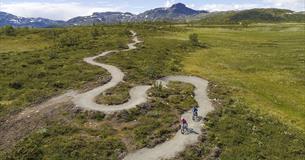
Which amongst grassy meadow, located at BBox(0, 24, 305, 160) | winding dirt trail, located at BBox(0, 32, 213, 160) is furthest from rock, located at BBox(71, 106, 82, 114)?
winding dirt trail, located at BBox(0, 32, 213, 160)

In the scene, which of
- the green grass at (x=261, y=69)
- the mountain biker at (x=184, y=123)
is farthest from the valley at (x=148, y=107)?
the green grass at (x=261, y=69)

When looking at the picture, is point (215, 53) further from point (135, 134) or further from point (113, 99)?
point (135, 134)

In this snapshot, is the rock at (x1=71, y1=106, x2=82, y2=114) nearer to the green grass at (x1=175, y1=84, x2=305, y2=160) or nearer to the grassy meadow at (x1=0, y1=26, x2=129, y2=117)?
the grassy meadow at (x1=0, y1=26, x2=129, y2=117)

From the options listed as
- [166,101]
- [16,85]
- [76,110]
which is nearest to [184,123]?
[166,101]

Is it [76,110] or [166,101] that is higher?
[76,110]

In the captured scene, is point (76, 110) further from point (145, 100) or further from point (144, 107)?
point (145, 100)

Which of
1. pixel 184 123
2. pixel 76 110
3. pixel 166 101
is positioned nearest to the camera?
pixel 184 123
